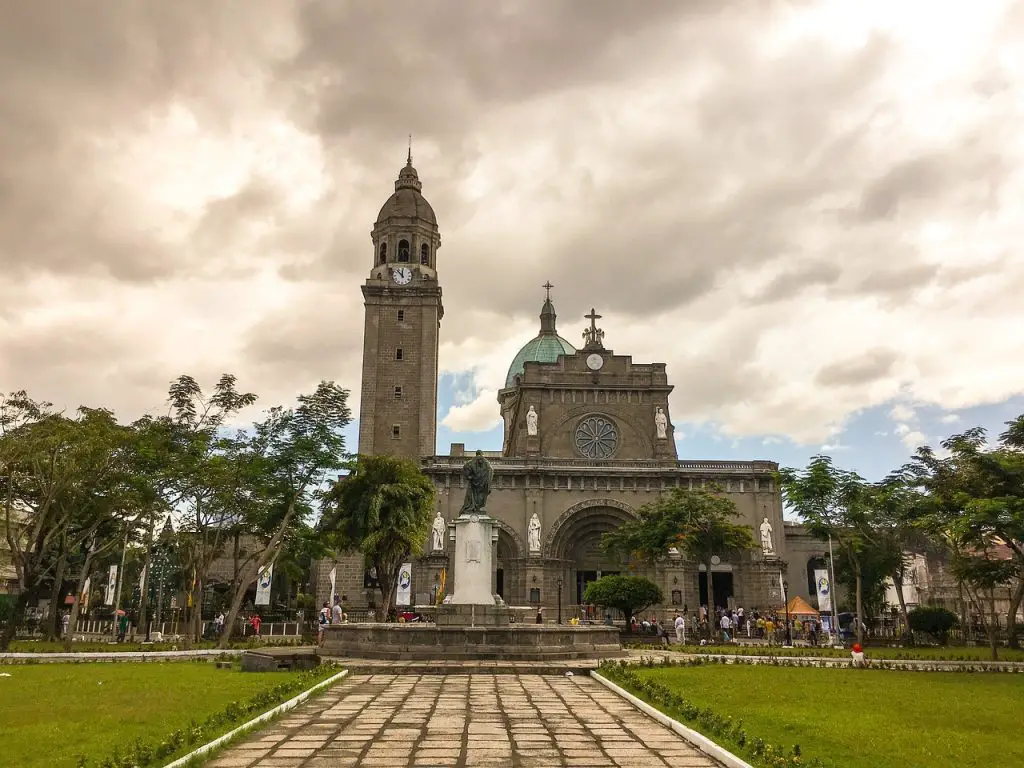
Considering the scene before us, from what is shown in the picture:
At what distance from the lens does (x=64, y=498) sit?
26.9 metres

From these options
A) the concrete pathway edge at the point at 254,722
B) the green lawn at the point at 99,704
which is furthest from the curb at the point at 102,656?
the concrete pathway edge at the point at 254,722

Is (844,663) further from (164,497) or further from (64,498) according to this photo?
(64,498)

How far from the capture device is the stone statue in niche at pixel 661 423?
51.7 m

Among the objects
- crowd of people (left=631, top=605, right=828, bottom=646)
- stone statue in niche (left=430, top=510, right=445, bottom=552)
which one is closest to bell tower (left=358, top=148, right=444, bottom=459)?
stone statue in niche (left=430, top=510, right=445, bottom=552)

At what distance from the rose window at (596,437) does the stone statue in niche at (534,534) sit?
615 cm

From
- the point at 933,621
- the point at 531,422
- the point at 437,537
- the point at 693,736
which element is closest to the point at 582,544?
the point at 531,422

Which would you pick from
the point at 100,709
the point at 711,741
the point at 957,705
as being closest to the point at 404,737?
the point at 711,741

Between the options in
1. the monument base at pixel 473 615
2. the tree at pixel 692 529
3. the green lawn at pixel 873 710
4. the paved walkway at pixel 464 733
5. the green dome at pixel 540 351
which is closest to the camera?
the paved walkway at pixel 464 733

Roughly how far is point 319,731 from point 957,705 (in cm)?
968

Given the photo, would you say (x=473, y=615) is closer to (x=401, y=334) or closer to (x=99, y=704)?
(x=99, y=704)

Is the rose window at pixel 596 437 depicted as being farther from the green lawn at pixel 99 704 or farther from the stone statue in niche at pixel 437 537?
the green lawn at pixel 99 704

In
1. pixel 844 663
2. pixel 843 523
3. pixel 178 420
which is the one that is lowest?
pixel 844 663

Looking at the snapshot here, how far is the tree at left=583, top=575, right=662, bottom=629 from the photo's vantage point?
35.3m

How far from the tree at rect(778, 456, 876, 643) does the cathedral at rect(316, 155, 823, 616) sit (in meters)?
14.9
